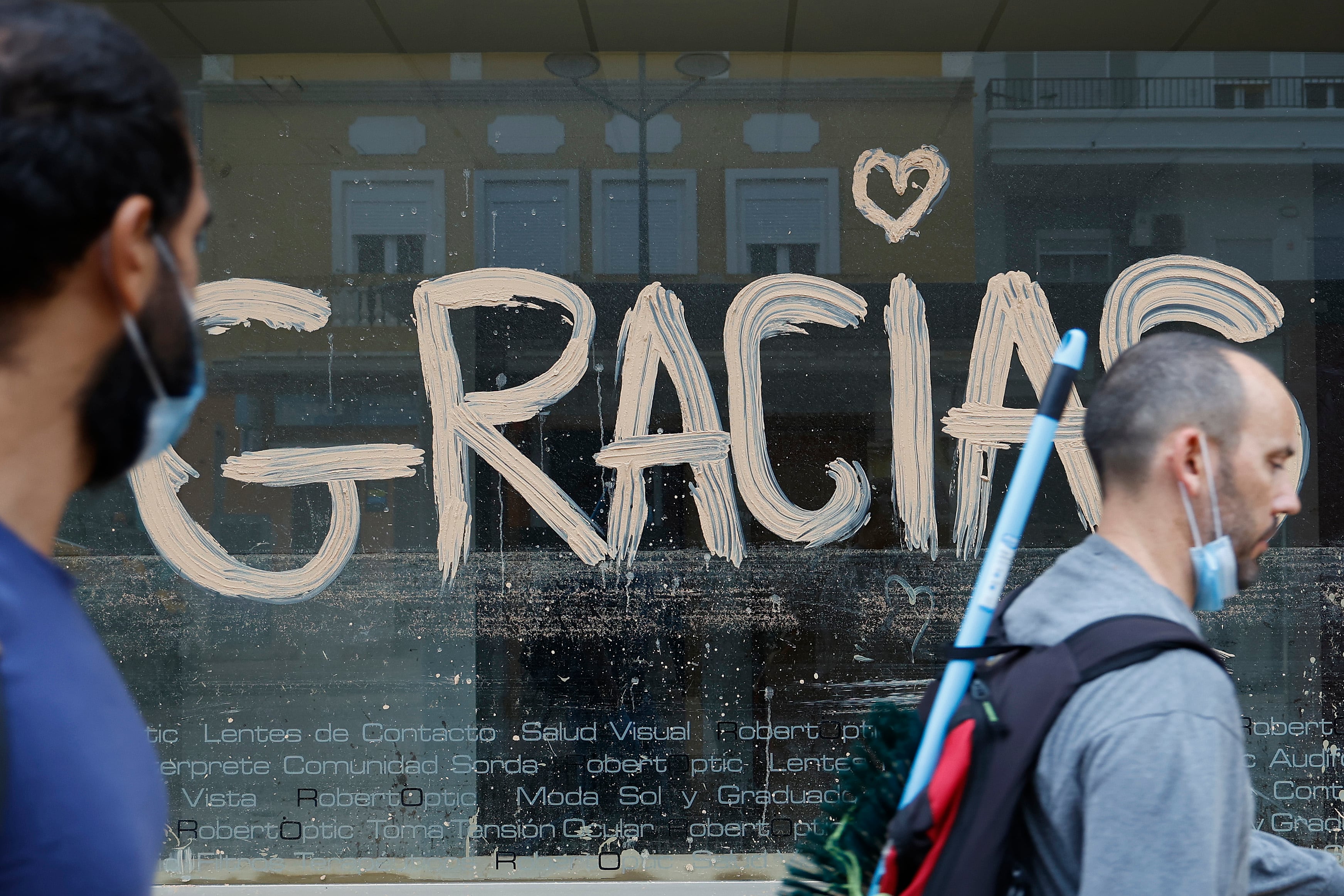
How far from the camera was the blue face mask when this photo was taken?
998mm

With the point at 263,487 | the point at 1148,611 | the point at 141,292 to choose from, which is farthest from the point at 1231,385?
the point at 263,487

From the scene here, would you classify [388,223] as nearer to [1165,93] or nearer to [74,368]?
[1165,93]

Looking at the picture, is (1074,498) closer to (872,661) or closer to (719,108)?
(872,661)

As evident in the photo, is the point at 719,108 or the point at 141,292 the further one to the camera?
the point at 719,108

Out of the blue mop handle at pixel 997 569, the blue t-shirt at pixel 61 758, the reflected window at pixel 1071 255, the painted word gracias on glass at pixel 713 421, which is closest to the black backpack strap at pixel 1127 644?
the blue mop handle at pixel 997 569

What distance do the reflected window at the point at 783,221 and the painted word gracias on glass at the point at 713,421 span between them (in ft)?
0.29

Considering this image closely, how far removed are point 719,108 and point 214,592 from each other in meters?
3.03

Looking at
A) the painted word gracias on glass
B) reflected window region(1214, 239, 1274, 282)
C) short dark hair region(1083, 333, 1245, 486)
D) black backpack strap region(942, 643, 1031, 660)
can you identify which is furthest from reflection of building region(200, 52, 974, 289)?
black backpack strap region(942, 643, 1031, 660)

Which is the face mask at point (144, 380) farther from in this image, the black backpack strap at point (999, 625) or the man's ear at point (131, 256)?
A: the black backpack strap at point (999, 625)

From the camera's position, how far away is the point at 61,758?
0.87 m

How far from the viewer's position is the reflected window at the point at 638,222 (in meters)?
4.48

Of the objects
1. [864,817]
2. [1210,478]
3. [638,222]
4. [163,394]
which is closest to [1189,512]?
[1210,478]

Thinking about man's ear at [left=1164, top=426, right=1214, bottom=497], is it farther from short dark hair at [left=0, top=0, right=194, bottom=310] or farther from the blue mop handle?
short dark hair at [left=0, top=0, right=194, bottom=310]

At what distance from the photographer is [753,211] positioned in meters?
4.48
